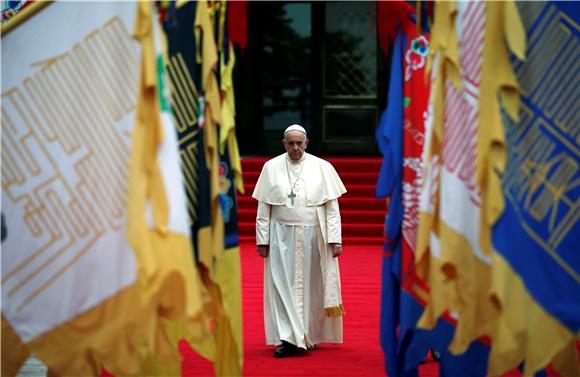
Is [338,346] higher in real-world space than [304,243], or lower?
lower

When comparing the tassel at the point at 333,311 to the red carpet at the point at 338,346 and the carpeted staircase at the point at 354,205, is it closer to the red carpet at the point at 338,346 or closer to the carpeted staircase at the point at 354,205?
the red carpet at the point at 338,346

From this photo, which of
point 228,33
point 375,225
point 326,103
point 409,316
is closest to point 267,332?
point 409,316

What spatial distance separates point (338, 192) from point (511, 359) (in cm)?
285

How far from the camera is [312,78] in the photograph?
1462 centimetres

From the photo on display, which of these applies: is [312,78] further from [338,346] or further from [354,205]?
[338,346]

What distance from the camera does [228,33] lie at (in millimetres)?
4586

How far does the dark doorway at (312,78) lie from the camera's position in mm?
14594

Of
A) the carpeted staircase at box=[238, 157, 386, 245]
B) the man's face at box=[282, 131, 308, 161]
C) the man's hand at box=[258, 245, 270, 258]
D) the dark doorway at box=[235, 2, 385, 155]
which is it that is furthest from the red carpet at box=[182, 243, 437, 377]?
the dark doorway at box=[235, 2, 385, 155]

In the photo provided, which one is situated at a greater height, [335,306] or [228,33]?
[228,33]

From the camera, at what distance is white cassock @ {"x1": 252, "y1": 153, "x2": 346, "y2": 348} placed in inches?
258

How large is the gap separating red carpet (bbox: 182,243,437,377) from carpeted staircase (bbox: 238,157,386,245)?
6.35 feet

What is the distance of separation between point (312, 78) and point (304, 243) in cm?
828

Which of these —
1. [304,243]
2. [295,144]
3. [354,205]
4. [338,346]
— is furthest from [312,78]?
[338,346]

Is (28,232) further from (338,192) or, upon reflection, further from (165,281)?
(338,192)
